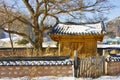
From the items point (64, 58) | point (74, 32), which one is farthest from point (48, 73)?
point (74, 32)

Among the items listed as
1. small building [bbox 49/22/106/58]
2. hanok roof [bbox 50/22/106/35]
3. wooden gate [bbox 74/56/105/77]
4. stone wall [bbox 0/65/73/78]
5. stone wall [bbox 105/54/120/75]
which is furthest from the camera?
hanok roof [bbox 50/22/106/35]

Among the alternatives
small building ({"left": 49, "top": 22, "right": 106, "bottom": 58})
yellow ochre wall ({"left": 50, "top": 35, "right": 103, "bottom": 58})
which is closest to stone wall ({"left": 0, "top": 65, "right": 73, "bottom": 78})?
small building ({"left": 49, "top": 22, "right": 106, "bottom": 58})

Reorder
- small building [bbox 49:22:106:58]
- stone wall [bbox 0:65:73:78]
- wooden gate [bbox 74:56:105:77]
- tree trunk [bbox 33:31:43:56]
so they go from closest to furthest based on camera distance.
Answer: stone wall [bbox 0:65:73:78], wooden gate [bbox 74:56:105:77], small building [bbox 49:22:106:58], tree trunk [bbox 33:31:43:56]

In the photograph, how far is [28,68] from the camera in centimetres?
1077

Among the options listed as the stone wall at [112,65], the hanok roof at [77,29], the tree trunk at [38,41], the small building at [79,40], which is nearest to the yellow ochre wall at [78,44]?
the small building at [79,40]

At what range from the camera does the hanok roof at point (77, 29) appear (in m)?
16.2

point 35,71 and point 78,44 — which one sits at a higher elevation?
point 78,44

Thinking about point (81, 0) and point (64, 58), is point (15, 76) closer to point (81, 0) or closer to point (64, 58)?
point (64, 58)

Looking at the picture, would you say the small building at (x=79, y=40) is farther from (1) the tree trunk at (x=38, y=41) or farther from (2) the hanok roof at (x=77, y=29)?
(1) the tree trunk at (x=38, y=41)

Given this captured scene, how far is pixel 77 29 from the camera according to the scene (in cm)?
1689

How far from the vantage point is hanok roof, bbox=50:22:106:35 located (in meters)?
16.2

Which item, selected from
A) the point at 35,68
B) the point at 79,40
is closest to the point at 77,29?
the point at 79,40

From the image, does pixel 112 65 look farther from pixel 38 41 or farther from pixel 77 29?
pixel 38 41

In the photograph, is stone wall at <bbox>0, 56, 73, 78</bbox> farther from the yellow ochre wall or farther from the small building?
the yellow ochre wall
